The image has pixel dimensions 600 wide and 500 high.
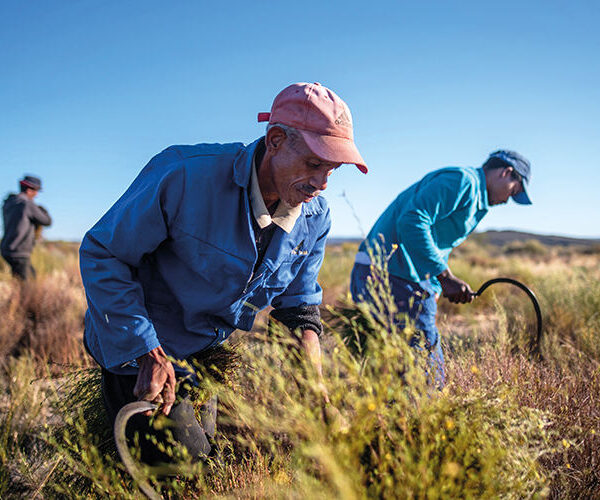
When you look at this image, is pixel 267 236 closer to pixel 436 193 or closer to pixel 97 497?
pixel 97 497

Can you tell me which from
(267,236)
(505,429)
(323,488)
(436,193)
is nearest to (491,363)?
(436,193)

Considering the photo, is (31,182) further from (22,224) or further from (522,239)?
(522,239)

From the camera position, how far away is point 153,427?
202cm

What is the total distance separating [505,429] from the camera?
4.66 feet

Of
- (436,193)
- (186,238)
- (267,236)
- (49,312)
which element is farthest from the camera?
(49,312)

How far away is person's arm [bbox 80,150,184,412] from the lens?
184cm

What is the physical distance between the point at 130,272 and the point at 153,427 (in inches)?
28.3

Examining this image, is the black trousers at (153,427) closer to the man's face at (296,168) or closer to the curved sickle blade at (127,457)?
the curved sickle blade at (127,457)

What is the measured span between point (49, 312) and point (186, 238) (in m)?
5.08

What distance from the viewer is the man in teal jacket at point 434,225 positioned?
3.31m

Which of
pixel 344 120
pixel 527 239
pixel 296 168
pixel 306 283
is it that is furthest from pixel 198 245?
pixel 527 239

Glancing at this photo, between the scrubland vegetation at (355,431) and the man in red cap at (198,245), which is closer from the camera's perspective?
the scrubland vegetation at (355,431)

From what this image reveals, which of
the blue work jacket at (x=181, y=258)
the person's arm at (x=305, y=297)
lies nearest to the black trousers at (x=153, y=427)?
the blue work jacket at (x=181, y=258)

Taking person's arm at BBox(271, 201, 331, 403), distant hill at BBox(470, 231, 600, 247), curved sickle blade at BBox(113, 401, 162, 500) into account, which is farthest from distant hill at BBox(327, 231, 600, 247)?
curved sickle blade at BBox(113, 401, 162, 500)
